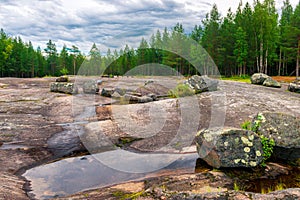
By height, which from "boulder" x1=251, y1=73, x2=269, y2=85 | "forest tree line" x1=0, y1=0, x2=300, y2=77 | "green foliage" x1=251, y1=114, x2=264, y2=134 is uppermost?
"forest tree line" x1=0, y1=0, x2=300, y2=77

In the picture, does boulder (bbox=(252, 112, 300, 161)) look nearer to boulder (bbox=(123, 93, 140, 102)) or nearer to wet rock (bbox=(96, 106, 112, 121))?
wet rock (bbox=(96, 106, 112, 121))

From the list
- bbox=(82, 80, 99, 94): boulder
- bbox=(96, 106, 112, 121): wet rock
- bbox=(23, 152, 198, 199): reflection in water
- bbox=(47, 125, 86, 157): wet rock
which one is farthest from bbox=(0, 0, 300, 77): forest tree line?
bbox=(23, 152, 198, 199): reflection in water

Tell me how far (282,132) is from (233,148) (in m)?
2.36

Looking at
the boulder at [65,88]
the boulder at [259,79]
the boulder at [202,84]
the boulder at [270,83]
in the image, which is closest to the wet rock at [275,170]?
the boulder at [202,84]

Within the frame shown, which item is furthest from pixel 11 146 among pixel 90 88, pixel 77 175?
pixel 90 88

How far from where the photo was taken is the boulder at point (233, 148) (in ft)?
30.1

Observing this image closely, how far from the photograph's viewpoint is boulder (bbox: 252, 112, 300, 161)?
9.85 m

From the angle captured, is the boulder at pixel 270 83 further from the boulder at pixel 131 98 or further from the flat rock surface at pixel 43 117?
the boulder at pixel 131 98

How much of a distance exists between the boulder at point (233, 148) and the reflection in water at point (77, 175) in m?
1.05

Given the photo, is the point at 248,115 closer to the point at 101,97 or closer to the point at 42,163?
the point at 42,163

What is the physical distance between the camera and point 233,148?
364 inches

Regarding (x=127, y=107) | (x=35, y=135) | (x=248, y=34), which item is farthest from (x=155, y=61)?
(x=35, y=135)

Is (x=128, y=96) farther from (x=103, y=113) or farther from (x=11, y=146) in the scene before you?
(x=11, y=146)

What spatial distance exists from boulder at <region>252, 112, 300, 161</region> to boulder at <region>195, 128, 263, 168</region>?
951 mm
